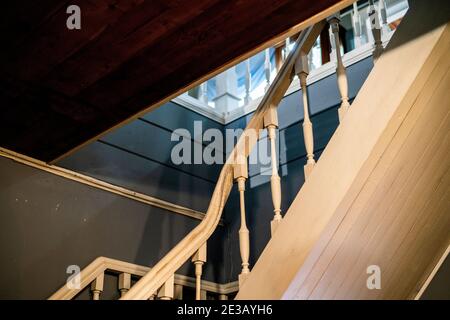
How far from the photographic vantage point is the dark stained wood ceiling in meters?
1.74

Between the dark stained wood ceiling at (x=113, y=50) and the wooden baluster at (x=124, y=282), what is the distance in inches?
31.6

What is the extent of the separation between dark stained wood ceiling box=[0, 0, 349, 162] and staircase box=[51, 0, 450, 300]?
340 millimetres

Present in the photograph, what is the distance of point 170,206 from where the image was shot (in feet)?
10.2

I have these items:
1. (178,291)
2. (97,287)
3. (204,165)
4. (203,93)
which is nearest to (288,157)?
(204,165)

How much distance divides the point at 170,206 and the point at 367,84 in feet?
5.45

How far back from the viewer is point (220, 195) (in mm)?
1988

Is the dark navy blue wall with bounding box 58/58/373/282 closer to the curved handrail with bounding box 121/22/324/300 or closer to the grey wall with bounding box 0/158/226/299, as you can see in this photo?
the grey wall with bounding box 0/158/226/299

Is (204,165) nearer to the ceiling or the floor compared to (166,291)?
nearer to the ceiling

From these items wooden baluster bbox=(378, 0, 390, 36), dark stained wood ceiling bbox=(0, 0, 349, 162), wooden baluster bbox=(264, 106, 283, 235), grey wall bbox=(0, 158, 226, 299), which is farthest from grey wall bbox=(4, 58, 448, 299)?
wooden baluster bbox=(264, 106, 283, 235)

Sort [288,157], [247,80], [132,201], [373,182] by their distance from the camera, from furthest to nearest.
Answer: [247,80]
[288,157]
[132,201]
[373,182]

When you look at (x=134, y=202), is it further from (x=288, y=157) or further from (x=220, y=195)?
(x=220, y=195)

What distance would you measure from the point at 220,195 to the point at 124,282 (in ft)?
3.27

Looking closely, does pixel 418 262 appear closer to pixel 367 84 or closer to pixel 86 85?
pixel 367 84

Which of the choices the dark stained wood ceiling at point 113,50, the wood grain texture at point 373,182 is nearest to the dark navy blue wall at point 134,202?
the dark stained wood ceiling at point 113,50
